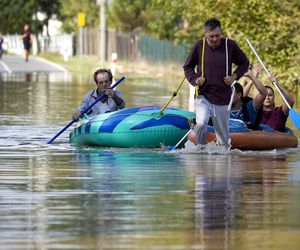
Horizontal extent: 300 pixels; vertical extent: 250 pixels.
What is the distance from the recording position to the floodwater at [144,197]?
1043 cm

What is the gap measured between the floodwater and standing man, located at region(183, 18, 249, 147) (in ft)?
1.91

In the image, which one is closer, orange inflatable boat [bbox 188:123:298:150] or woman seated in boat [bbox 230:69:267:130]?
orange inflatable boat [bbox 188:123:298:150]

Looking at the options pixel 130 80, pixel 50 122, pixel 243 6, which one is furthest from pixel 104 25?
pixel 50 122

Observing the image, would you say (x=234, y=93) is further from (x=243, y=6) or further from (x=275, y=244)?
(x=243, y=6)

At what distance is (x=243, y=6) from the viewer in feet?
111

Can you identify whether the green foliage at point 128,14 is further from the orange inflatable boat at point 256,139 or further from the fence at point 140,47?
the orange inflatable boat at point 256,139

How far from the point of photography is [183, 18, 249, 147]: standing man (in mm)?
17078

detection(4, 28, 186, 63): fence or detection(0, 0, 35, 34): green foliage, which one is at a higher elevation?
detection(0, 0, 35, 34): green foliage

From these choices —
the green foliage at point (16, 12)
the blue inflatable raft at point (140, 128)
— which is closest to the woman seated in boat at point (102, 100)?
the blue inflatable raft at point (140, 128)

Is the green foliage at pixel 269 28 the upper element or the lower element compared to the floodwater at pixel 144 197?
upper

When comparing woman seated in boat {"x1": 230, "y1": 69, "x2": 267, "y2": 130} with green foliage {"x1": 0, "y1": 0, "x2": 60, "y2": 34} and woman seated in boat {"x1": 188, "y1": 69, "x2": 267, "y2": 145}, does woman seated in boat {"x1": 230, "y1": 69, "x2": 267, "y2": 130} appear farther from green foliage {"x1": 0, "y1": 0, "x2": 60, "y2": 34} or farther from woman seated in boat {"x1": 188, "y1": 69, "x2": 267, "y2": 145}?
green foliage {"x1": 0, "y1": 0, "x2": 60, "y2": 34}

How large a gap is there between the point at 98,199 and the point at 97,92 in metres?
7.25

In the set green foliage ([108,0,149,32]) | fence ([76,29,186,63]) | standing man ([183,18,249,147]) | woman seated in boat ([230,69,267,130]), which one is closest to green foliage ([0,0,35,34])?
fence ([76,29,186,63])

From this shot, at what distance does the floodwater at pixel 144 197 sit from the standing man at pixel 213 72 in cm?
58
